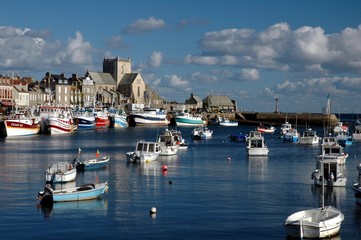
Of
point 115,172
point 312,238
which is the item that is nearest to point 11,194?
point 115,172

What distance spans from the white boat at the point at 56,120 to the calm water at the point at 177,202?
66214 mm

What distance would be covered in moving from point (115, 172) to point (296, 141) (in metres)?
65.9

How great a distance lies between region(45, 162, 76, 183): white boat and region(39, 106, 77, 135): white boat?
8687 cm

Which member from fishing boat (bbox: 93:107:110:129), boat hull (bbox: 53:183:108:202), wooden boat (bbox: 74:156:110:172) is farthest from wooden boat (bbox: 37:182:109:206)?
fishing boat (bbox: 93:107:110:129)

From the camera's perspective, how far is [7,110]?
16212cm

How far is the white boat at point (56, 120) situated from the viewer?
465 ft

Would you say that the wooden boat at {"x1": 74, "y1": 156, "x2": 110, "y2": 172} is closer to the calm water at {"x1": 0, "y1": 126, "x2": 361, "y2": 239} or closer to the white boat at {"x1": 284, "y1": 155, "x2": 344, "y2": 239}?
the calm water at {"x1": 0, "y1": 126, "x2": 361, "y2": 239}

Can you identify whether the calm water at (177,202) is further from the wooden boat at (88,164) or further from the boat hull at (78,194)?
the wooden boat at (88,164)

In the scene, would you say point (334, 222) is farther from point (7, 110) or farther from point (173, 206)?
point (7, 110)

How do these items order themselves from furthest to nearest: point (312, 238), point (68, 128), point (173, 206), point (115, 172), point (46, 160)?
point (68, 128) < point (46, 160) < point (115, 172) < point (173, 206) < point (312, 238)

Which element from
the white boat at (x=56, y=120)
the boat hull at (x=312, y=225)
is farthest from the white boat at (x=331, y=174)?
the white boat at (x=56, y=120)

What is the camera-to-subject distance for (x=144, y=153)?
235ft

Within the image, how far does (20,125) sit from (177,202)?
90507 mm

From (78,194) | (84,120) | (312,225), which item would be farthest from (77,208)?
(84,120)
